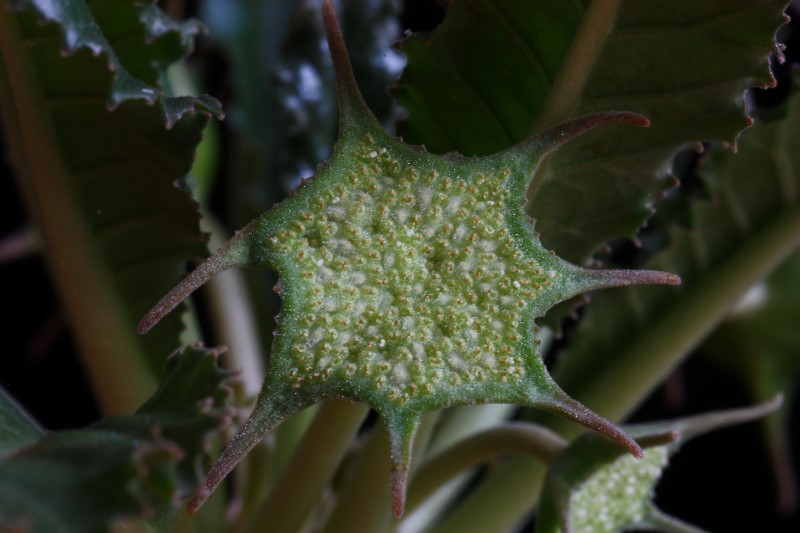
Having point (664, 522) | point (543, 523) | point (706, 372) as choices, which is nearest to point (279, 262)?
point (543, 523)

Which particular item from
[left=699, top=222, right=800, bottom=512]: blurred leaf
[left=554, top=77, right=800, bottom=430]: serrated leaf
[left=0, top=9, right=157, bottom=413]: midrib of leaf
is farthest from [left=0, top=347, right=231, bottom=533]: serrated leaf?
[left=699, top=222, right=800, bottom=512]: blurred leaf

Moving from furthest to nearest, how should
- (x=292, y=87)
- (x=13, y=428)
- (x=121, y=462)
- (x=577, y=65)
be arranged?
(x=292, y=87), (x=577, y=65), (x=13, y=428), (x=121, y=462)

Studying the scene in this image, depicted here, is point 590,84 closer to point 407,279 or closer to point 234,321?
point 407,279

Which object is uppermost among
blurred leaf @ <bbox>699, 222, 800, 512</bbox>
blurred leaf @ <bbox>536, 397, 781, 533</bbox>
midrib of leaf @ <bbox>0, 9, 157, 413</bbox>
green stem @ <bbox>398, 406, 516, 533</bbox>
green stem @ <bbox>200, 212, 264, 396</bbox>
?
midrib of leaf @ <bbox>0, 9, 157, 413</bbox>

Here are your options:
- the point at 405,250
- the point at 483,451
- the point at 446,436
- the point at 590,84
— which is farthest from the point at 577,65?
the point at 446,436

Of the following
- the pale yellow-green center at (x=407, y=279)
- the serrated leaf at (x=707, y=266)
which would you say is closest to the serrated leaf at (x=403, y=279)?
the pale yellow-green center at (x=407, y=279)

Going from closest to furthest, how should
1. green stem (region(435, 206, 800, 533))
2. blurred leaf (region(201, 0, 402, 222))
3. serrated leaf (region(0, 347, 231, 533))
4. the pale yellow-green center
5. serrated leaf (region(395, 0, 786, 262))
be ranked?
serrated leaf (region(0, 347, 231, 533))
the pale yellow-green center
serrated leaf (region(395, 0, 786, 262))
green stem (region(435, 206, 800, 533))
blurred leaf (region(201, 0, 402, 222))

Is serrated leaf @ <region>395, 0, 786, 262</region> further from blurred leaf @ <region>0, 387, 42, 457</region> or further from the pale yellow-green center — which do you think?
blurred leaf @ <region>0, 387, 42, 457</region>
